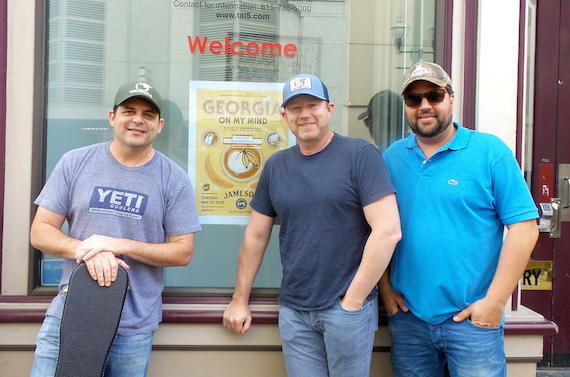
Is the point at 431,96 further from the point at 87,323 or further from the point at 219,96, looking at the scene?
the point at 87,323

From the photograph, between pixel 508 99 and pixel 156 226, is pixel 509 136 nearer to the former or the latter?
pixel 508 99

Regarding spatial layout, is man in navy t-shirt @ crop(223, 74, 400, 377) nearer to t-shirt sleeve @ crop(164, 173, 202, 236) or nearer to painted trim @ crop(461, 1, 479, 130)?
t-shirt sleeve @ crop(164, 173, 202, 236)

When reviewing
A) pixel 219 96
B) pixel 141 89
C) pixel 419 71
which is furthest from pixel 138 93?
pixel 419 71

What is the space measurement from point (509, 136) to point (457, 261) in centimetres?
100

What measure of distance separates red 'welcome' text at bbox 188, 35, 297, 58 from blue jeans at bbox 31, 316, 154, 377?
171cm

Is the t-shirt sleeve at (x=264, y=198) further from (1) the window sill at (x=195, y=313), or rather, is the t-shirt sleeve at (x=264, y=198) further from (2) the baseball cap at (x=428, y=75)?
(2) the baseball cap at (x=428, y=75)

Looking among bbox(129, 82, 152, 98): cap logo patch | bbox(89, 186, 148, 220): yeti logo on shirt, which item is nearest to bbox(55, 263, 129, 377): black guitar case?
bbox(89, 186, 148, 220): yeti logo on shirt

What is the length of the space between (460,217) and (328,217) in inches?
23.1

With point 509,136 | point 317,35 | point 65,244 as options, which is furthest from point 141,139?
Result: point 509,136

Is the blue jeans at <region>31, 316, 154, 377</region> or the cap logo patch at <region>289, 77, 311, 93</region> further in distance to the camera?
the cap logo patch at <region>289, 77, 311, 93</region>

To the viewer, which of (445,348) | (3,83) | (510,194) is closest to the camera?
(510,194)

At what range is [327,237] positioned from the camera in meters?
1.97

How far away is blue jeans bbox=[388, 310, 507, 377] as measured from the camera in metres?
1.88

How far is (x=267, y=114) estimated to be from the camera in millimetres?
2680
